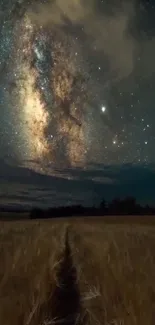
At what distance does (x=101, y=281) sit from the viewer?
17.6 meters

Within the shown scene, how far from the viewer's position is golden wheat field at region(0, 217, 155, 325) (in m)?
14.9

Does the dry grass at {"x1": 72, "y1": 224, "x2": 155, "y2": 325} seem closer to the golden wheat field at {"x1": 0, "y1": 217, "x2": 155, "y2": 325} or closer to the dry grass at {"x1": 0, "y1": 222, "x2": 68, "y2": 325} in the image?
the golden wheat field at {"x1": 0, "y1": 217, "x2": 155, "y2": 325}

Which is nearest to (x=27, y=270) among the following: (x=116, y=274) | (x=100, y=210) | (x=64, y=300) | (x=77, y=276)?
(x=77, y=276)

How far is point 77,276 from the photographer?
689 inches

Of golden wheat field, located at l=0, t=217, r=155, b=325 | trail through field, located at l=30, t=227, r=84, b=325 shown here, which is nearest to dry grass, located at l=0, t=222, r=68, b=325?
golden wheat field, located at l=0, t=217, r=155, b=325

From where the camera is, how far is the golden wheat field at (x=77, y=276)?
14930 millimetres

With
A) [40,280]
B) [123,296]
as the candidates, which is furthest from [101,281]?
[40,280]

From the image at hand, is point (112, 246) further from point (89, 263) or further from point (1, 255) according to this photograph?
point (1, 255)

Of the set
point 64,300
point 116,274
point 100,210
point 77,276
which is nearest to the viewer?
point 64,300

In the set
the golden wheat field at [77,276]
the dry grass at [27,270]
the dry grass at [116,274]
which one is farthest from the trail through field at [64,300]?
the dry grass at [116,274]

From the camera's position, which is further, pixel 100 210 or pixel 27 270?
pixel 100 210

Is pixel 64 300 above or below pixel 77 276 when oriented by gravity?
A: below

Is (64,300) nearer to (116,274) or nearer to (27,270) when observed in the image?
(27,270)

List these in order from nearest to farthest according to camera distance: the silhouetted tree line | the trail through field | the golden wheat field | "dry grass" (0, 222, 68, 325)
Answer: the trail through field < the golden wheat field < "dry grass" (0, 222, 68, 325) < the silhouetted tree line
